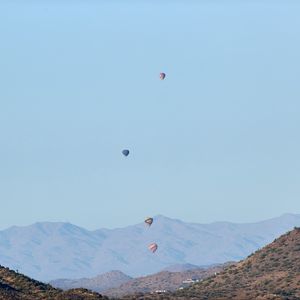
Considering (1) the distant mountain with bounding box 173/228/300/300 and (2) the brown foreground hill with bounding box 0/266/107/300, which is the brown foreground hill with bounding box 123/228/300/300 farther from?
(2) the brown foreground hill with bounding box 0/266/107/300

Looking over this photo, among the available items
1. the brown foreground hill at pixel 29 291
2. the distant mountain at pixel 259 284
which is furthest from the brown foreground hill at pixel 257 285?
the brown foreground hill at pixel 29 291

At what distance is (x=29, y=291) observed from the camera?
12581cm

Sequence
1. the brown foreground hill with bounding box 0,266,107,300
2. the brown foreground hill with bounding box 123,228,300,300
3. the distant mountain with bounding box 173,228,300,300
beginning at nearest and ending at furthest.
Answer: the brown foreground hill with bounding box 0,266,107,300 → the brown foreground hill with bounding box 123,228,300,300 → the distant mountain with bounding box 173,228,300,300

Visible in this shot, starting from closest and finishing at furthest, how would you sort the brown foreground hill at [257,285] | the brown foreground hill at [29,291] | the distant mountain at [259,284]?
the brown foreground hill at [29,291], the brown foreground hill at [257,285], the distant mountain at [259,284]

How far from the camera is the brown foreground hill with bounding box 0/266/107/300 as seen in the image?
118 metres

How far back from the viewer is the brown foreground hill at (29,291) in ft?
387

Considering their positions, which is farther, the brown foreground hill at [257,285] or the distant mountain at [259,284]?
the distant mountain at [259,284]

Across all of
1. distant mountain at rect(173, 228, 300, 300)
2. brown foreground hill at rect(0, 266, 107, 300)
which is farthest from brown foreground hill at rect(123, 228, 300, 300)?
brown foreground hill at rect(0, 266, 107, 300)

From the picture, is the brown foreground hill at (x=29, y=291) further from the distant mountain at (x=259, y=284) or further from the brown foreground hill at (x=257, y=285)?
the distant mountain at (x=259, y=284)

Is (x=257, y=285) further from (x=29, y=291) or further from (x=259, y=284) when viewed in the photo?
(x=29, y=291)

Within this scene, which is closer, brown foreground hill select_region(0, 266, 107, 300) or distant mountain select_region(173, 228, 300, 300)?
brown foreground hill select_region(0, 266, 107, 300)

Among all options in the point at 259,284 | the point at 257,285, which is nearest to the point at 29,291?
the point at 257,285

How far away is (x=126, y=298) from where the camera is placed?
14662 cm

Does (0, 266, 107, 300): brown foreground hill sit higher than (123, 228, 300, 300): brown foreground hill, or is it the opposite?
(123, 228, 300, 300): brown foreground hill
